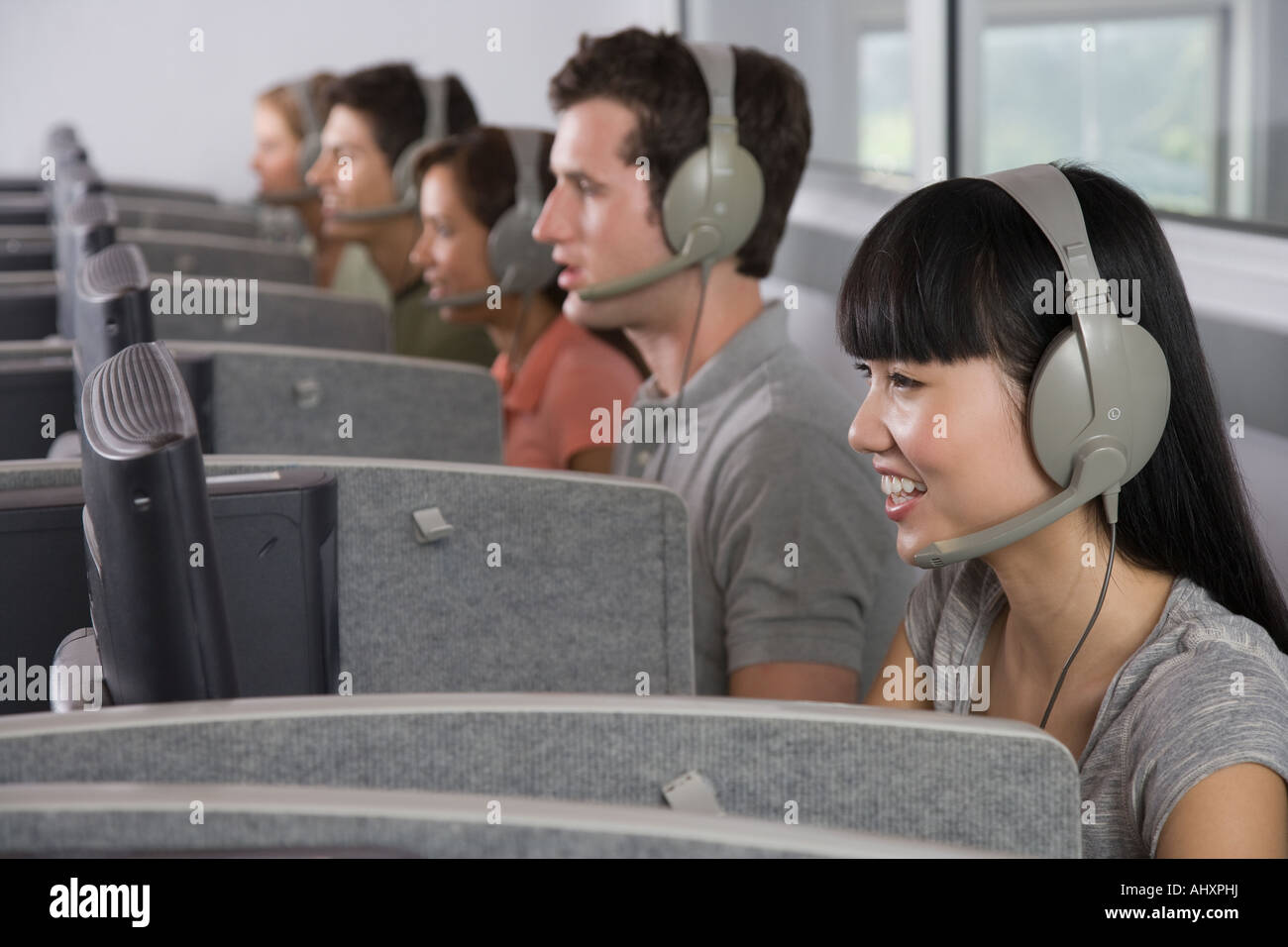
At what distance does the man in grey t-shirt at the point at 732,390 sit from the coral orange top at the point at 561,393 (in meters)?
0.07

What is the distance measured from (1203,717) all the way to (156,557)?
510 mm

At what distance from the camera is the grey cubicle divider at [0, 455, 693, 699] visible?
93 cm

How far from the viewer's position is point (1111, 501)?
762 mm

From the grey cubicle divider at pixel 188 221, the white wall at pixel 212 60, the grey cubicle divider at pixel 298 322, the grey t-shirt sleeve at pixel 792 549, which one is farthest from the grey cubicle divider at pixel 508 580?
the white wall at pixel 212 60

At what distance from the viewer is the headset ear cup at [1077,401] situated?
0.74m

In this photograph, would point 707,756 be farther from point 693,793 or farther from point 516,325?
point 516,325

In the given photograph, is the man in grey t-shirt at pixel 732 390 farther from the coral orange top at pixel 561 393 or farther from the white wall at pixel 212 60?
the white wall at pixel 212 60

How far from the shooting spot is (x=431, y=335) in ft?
7.56

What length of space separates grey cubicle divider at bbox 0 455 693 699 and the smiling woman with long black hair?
20 centimetres

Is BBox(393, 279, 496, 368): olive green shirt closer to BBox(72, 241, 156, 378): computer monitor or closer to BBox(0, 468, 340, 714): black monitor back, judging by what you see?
BBox(72, 241, 156, 378): computer monitor

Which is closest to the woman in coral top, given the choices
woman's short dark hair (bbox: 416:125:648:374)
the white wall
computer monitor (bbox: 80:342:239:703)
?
woman's short dark hair (bbox: 416:125:648:374)

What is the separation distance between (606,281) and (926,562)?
69 centimetres
